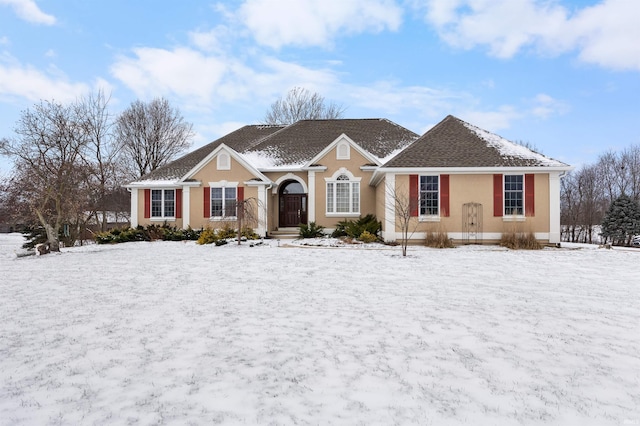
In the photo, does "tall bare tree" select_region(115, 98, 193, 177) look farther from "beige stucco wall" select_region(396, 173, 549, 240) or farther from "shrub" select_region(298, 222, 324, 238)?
"beige stucco wall" select_region(396, 173, 549, 240)

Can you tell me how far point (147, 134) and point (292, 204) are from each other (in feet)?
67.2

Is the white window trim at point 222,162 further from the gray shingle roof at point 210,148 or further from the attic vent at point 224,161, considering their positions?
→ the gray shingle roof at point 210,148

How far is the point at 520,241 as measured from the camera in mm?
15383

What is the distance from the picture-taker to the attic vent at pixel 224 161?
2034 cm

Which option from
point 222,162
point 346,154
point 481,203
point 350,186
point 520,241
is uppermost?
point 346,154

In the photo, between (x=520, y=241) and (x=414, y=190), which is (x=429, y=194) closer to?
(x=414, y=190)

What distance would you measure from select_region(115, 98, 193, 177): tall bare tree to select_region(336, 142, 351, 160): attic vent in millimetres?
21534

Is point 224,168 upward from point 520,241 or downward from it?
upward

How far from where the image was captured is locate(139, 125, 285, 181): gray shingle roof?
2259cm

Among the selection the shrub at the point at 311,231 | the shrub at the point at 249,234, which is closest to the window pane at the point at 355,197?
the shrub at the point at 311,231

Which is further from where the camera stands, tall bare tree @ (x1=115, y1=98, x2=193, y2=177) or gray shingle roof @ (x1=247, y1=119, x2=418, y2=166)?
tall bare tree @ (x1=115, y1=98, x2=193, y2=177)

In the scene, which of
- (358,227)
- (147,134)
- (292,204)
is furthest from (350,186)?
(147,134)

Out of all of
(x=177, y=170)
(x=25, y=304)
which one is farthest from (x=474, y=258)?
(x=177, y=170)

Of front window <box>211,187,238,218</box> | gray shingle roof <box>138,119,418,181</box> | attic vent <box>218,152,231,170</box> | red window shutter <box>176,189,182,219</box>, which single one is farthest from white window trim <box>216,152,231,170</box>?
red window shutter <box>176,189,182,219</box>
